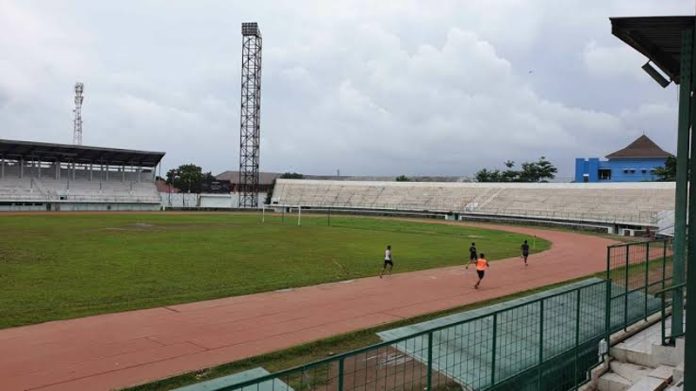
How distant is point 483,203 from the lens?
251ft

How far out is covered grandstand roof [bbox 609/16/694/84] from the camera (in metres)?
8.96

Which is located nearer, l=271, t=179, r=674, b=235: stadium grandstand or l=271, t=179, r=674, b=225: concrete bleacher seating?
l=271, t=179, r=674, b=235: stadium grandstand

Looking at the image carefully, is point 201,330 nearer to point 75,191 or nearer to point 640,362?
point 640,362

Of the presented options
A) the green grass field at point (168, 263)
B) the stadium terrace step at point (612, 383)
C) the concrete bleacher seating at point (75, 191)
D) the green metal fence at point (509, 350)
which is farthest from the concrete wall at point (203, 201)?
the stadium terrace step at point (612, 383)

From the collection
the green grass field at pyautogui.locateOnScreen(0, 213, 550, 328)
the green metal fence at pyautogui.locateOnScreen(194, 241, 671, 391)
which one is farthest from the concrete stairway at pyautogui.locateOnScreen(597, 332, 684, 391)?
the green grass field at pyautogui.locateOnScreen(0, 213, 550, 328)

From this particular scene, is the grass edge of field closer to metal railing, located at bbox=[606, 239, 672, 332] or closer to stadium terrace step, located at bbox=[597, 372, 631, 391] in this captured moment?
stadium terrace step, located at bbox=[597, 372, 631, 391]

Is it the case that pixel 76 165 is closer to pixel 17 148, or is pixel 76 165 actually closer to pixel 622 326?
pixel 17 148

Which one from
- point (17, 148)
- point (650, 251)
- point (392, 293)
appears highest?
point (17, 148)

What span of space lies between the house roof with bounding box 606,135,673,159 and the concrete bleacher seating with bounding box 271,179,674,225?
24.2m

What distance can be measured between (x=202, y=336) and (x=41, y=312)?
4.66m

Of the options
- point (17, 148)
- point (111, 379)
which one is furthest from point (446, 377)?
point (17, 148)

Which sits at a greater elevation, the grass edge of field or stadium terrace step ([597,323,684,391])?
stadium terrace step ([597,323,684,391])

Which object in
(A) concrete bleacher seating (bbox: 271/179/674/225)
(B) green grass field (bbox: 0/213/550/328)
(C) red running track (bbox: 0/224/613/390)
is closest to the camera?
(C) red running track (bbox: 0/224/613/390)

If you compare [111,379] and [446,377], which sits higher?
[446,377]
